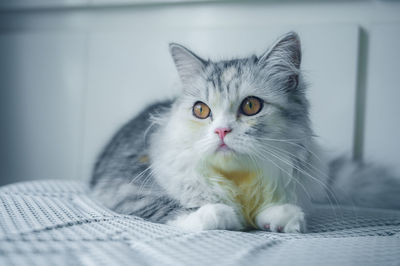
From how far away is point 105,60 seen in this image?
2.14m

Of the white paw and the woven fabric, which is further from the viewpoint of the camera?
the white paw

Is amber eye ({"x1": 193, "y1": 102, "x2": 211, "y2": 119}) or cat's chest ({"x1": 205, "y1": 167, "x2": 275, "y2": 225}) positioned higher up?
amber eye ({"x1": 193, "y1": 102, "x2": 211, "y2": 119})

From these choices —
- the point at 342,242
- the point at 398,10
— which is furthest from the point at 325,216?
the point at 398,10

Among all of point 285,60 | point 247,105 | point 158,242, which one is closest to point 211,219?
point 158,242

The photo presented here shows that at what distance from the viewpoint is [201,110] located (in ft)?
3.75

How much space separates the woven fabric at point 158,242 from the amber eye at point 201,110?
0.35 m

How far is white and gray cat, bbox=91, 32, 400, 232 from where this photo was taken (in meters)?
1.02

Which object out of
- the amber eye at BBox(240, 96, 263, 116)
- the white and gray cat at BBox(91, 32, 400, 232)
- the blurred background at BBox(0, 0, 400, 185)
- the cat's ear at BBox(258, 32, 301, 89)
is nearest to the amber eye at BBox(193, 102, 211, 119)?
the white and gray cat at BBox(91, 32, 400, 232)

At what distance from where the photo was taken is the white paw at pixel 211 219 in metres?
0.98

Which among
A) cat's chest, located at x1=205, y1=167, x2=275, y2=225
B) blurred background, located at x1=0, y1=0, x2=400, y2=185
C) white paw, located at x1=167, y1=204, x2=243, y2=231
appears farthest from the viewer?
blurred background, located at x1=0, y1=0, x2=400, y2=185

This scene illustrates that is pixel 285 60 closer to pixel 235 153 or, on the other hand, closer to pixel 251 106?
pixel 251 106

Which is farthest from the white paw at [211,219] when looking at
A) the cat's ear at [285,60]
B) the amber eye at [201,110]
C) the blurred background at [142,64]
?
the blurred background at [142,64]

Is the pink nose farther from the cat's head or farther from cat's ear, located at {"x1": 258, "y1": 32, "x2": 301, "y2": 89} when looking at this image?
cat's ear, located at {"x1": 258, "y1": 32, "x2": 301, "y2": 89}

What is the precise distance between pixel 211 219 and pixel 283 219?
20 centimetres
